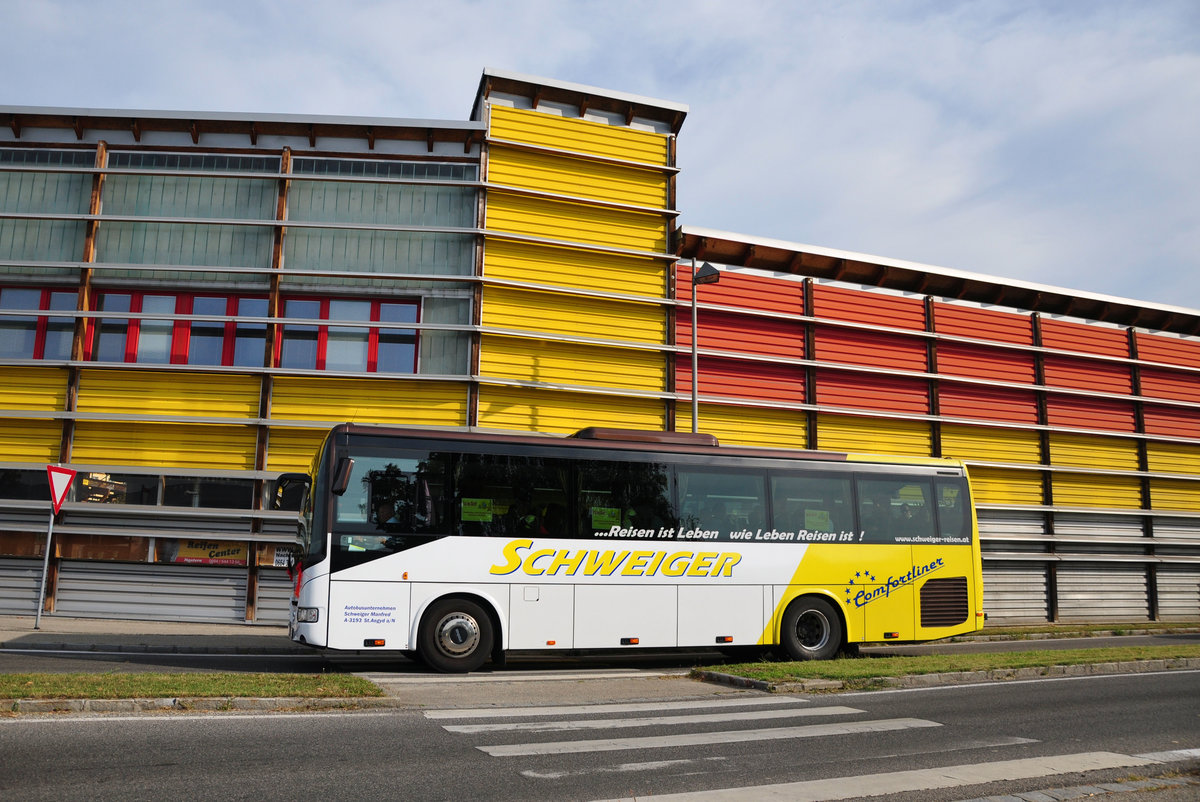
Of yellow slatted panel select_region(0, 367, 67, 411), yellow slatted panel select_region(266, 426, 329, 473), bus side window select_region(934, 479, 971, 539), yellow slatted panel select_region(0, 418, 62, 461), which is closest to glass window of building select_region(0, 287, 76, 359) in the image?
yellow slatted panel select_region(0, 367, 67, 411)

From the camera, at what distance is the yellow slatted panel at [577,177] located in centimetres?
2145

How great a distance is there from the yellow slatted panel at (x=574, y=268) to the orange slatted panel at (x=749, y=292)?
691mm

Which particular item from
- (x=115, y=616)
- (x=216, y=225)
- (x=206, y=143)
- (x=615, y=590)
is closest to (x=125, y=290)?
(x=216, y=225)

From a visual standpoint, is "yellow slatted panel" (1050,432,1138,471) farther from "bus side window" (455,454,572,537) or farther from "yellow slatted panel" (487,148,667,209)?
"bus side window" (455,454,572,537)

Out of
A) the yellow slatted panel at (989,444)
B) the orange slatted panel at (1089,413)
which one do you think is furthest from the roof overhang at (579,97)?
the orange slatted panel at (1089,413)

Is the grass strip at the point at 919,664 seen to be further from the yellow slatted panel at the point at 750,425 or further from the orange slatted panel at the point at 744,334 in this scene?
the orange slatted panel at the point at 744,334

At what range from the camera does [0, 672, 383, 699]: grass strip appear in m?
8.31

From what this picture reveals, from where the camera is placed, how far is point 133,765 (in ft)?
20.4

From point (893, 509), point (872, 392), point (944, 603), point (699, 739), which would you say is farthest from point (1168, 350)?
point (699, 739)

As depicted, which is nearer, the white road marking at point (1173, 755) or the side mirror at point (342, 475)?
the white road marking at point (1173, 755)

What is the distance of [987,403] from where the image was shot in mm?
25500

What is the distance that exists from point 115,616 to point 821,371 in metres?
17.5

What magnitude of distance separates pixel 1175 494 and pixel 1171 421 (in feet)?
7.63

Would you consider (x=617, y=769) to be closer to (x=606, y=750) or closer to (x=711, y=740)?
(x=606, y=750)
